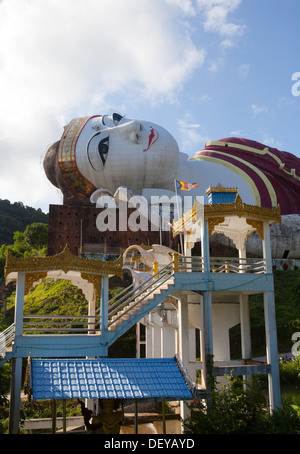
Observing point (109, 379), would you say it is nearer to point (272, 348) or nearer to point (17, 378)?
point (17, 378)


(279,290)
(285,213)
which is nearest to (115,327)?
(279,290)

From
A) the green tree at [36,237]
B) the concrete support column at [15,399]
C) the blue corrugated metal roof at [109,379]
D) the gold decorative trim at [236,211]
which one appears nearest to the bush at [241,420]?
the blue corrugated metal roof at [109,379]

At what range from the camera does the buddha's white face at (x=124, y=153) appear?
32812 millimetres

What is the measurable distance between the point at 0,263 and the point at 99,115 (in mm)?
13503

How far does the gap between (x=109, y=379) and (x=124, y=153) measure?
2412 centimetres

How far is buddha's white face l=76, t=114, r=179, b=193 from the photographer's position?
108ft

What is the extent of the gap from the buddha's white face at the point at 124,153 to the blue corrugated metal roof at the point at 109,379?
23361 mm

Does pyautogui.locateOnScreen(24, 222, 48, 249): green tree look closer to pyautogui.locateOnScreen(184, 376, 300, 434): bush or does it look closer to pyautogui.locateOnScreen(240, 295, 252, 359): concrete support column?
pyautogui.locateOnScreen(240, 295, 252, 359): concrete support column

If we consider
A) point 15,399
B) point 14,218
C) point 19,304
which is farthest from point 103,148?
point 14,218

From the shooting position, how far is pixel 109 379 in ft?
33.6

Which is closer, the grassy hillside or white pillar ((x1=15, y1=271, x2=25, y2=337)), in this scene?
white pillar ((x1=15, y1=271, x2=25, y2=337))

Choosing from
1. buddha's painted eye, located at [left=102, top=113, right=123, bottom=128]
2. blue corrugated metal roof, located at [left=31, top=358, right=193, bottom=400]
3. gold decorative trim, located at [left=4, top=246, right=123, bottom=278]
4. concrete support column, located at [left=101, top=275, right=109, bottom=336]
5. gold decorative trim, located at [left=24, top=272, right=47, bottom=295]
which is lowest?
blue corrugated metal roof, located at [left=31, top=358, right=193, bottom=400]

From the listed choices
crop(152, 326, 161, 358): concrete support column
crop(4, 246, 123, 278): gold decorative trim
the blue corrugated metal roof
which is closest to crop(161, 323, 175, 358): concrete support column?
crop(152, 326, 161, 358): concrete support column

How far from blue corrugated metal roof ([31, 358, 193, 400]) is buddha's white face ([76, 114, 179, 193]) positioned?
76.6 ft
